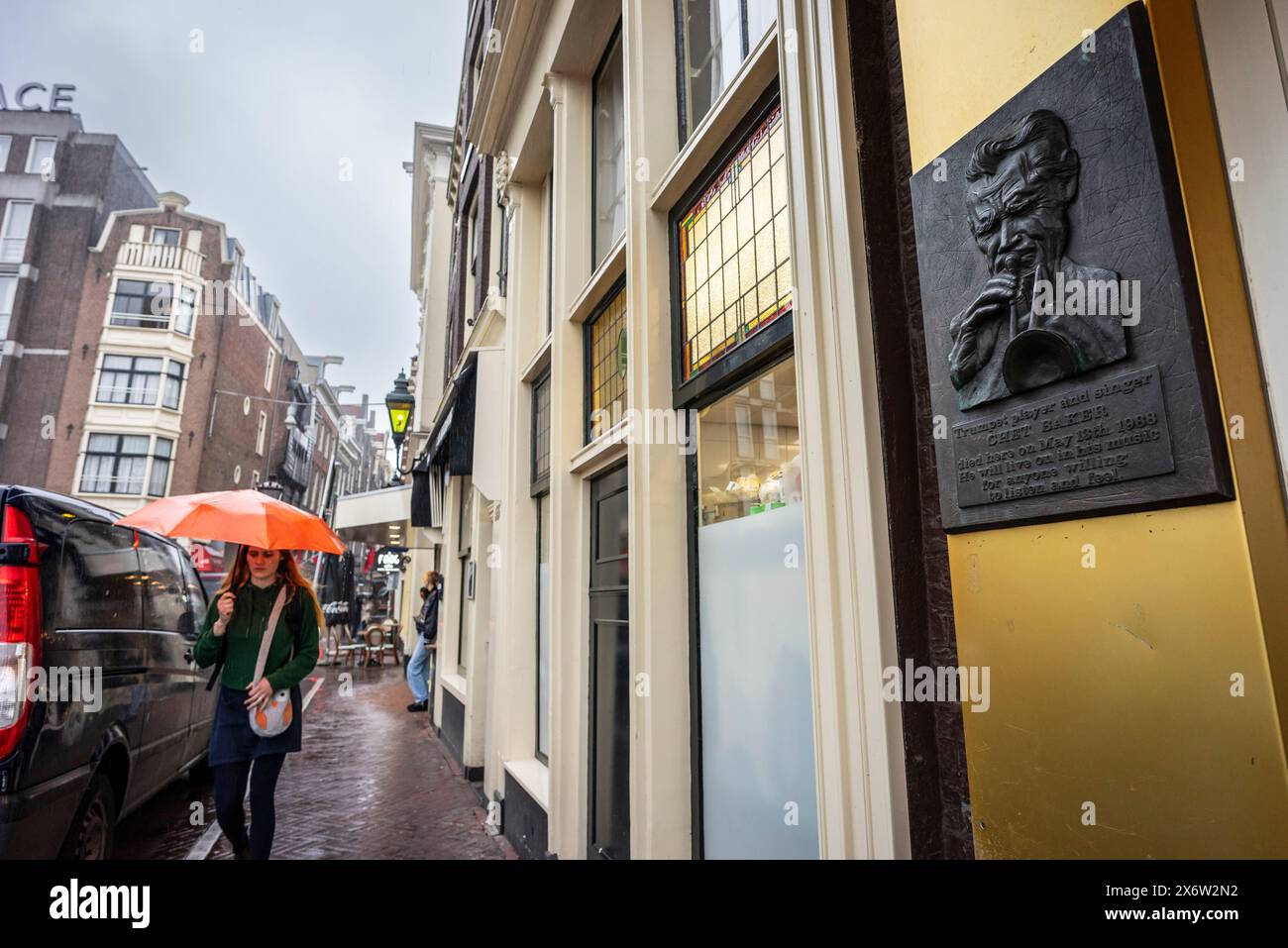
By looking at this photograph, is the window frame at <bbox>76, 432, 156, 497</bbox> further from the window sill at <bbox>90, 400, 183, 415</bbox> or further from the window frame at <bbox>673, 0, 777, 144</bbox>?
the window frame at <bbox>673, 0, 777, 144</bbox>

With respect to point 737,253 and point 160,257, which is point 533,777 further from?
point 160,257

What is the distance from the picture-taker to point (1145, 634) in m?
1.19

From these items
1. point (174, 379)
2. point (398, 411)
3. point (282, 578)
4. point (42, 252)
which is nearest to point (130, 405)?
point (174, 379)

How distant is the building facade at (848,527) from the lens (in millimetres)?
1149

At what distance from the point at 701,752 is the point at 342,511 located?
53.8 ft

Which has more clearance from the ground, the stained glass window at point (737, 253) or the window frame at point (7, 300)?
the window frame at point (7, 300)

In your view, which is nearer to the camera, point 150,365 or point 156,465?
point 156,465

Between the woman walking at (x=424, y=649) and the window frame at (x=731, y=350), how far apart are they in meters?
8.69

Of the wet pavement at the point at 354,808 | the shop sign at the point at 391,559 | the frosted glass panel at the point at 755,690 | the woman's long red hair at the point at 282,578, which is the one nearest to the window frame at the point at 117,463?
the shop sign at the point at 391,559

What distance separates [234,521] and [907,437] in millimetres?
3744

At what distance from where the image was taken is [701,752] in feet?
9.80

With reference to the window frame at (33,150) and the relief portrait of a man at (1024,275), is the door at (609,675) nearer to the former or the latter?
the relief portrait of a man at (1024,275)
